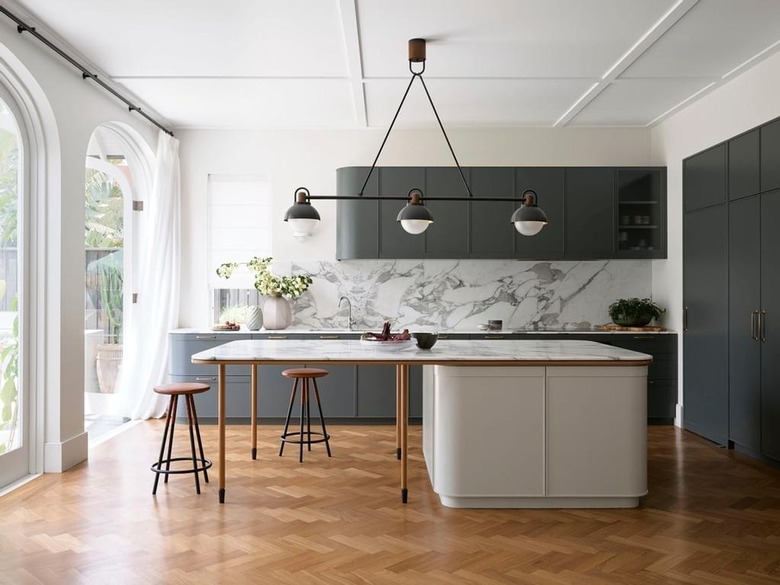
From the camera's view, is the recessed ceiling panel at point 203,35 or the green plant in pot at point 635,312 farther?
the green plant in pot at point 635,312

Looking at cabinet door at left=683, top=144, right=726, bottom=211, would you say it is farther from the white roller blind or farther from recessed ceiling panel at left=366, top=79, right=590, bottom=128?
the white roller blind

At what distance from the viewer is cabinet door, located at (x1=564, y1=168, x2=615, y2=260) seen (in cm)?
677

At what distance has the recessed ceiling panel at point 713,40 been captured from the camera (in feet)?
13.5

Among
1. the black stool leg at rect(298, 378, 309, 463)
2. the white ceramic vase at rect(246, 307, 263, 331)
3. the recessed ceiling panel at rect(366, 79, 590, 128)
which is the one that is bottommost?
the black stool leg at rect(298, 378, 309, 463)

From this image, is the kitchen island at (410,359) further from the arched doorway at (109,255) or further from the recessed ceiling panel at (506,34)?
the arched doorway at (109,255)

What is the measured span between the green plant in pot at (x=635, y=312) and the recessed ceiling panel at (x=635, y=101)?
1.78 meters

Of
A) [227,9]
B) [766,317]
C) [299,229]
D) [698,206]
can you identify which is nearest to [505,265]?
[698,206]

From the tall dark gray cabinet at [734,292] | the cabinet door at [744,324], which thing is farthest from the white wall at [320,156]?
the cabinet door at [744,324]

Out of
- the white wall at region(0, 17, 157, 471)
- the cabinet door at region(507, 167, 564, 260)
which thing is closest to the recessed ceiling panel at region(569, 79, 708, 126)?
the cabinet door at region(507, 167, 564, 260)

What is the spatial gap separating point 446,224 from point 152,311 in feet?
9.72

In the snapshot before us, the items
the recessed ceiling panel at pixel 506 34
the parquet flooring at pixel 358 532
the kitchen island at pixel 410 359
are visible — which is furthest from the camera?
the recessed ceiling panel at pixel 506 34

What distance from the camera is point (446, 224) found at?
6746 millimetres

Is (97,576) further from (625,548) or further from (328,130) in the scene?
(328,130)

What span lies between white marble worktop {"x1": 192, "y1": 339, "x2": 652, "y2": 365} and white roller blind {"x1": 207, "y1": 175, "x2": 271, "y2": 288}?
257 cm
